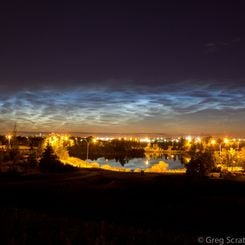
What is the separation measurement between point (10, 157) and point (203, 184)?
3846cm

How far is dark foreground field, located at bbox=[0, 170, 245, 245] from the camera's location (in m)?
7.21

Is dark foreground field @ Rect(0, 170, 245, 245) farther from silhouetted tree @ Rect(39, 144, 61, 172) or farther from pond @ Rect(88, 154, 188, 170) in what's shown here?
pond @ Rect(88, 154, 188, 170)

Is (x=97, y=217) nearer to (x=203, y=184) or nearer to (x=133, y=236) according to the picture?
(x=133, y=236)

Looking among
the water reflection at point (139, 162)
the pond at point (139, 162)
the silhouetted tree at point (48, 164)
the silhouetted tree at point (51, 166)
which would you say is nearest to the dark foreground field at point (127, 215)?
the silhouetted tree at point (51, 166)

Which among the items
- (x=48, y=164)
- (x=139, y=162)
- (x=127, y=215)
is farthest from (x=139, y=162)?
(x=127, y=215)

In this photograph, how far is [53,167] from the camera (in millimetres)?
41750

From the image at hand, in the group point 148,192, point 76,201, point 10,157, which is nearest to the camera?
point 76,201

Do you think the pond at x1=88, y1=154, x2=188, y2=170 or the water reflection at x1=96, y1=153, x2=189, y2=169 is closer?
the pond at x1=88, y1=154, x2=188, y2=170

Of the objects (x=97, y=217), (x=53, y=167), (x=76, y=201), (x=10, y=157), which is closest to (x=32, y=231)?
(x=97, y=217)

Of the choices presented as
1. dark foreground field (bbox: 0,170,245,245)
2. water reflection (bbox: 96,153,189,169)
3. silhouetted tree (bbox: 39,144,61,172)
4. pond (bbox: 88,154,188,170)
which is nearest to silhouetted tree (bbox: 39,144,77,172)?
silhouetted tree (bbox: 39,144,61,172)

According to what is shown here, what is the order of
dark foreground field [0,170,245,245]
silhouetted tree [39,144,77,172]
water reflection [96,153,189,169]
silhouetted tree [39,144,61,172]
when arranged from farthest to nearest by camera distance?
water reflection [96,153,189,169], silhouetted tree [39,144,61,172], silhouetted tree [39,144,77,172], dark foreground field [0,170,245,245]

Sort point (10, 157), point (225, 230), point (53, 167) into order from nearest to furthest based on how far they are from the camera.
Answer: point (225, 230) < point (53, 167) < point (10, 157)

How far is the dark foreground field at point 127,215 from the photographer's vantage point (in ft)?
23.6

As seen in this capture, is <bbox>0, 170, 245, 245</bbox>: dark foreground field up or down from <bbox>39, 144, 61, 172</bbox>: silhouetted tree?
down
